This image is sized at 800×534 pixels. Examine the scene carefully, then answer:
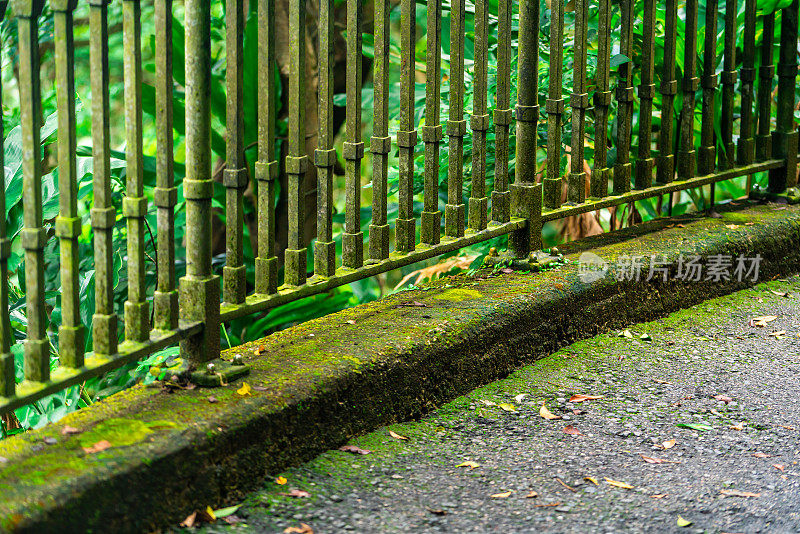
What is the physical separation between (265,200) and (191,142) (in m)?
0.26

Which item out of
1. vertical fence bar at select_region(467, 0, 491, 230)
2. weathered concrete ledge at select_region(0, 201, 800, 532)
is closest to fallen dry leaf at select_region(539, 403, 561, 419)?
weathered concrete ledge at select_region(0, 201, 800, 532)

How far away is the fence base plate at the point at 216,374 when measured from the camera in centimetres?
252

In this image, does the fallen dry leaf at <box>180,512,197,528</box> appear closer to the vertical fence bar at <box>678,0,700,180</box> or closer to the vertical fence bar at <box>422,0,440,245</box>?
the vertical fence bar at <box>422,0,440,245</box>

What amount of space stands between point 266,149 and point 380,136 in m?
0.44

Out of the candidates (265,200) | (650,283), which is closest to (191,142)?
(265,200)

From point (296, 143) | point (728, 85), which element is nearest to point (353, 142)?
point (296, 143)

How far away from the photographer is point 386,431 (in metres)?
2.72

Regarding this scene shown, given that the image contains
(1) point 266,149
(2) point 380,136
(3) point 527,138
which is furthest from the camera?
(3) point 527,138

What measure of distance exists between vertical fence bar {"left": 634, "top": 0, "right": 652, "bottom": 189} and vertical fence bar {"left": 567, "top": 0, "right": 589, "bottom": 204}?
0.32 metres

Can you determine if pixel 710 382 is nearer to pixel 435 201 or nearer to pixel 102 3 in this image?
pixel 435 201

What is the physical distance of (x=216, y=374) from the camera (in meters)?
2.53

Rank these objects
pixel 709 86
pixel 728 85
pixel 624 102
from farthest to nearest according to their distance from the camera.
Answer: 1. pixel 728 85
2. pixel 709 86
3. pixel 624 102

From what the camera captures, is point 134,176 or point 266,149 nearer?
point 134,176

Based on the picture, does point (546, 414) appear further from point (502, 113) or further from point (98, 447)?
point (98, 447)
